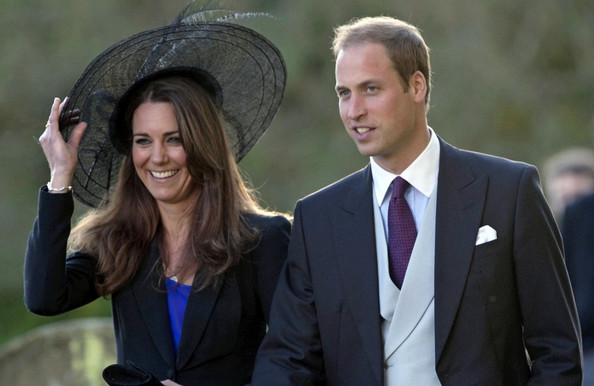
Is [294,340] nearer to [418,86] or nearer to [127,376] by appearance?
[127,376]

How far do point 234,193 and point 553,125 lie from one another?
8.61 metres

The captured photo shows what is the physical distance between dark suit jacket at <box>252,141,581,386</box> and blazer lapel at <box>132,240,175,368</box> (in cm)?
36

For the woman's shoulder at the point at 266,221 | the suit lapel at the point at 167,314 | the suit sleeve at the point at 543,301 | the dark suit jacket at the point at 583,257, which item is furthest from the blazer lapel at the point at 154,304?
the dark suit jacket at the point at 583,257

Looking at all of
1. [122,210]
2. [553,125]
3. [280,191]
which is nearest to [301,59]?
[280,191]

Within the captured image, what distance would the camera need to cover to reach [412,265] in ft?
13.1

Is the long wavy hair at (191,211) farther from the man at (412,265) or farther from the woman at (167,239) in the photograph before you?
the man at (412,265)

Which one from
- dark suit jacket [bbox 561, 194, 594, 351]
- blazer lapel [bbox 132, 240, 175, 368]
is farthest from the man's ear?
A: dark suit jacket [bbox 561, 194, 594, 351]

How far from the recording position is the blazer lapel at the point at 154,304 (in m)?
4.35

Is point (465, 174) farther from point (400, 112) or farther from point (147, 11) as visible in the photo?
point (147, 11)

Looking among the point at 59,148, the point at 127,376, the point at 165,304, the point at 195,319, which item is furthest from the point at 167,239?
the point at 127,376

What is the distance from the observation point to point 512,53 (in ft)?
41.2

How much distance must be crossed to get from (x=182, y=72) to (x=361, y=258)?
3.37 feet

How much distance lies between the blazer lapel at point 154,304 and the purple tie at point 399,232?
0.83 m

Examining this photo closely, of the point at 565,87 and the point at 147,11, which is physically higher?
the point at 147,11
